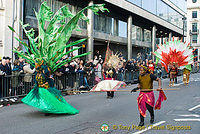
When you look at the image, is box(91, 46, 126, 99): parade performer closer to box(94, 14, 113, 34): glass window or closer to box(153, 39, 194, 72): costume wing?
box(153, 39, 194, 72): costume wing

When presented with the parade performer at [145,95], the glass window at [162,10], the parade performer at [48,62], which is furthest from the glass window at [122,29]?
the parade performer at [145,95]

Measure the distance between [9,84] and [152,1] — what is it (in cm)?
3274

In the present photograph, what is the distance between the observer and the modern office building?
1566 centimetres

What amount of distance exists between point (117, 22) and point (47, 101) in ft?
81.2

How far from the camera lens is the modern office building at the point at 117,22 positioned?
15.7 meters

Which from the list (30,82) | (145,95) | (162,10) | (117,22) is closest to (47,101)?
(145,95)

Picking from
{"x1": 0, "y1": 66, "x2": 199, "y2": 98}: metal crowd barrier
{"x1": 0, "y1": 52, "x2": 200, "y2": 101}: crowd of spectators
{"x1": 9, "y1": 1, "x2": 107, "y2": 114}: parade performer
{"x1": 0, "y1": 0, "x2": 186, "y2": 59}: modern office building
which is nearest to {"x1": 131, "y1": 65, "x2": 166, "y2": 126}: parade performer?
{"x1": 9, "y1": 1, "x2": 107, "y2": 114}: parade performer

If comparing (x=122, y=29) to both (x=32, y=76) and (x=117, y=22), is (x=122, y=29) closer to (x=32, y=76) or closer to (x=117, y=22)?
(x=117, y=22)

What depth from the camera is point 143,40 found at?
128 ft

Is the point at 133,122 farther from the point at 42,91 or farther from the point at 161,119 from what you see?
the point at 42,91

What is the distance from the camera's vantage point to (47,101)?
6820 mm

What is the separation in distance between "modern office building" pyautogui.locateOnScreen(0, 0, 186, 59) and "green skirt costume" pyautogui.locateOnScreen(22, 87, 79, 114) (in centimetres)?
938

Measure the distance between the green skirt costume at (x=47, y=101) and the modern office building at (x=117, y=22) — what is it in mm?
9375

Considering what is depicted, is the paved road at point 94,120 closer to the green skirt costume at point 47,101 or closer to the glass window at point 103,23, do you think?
the green skirt costume at point 47,101
